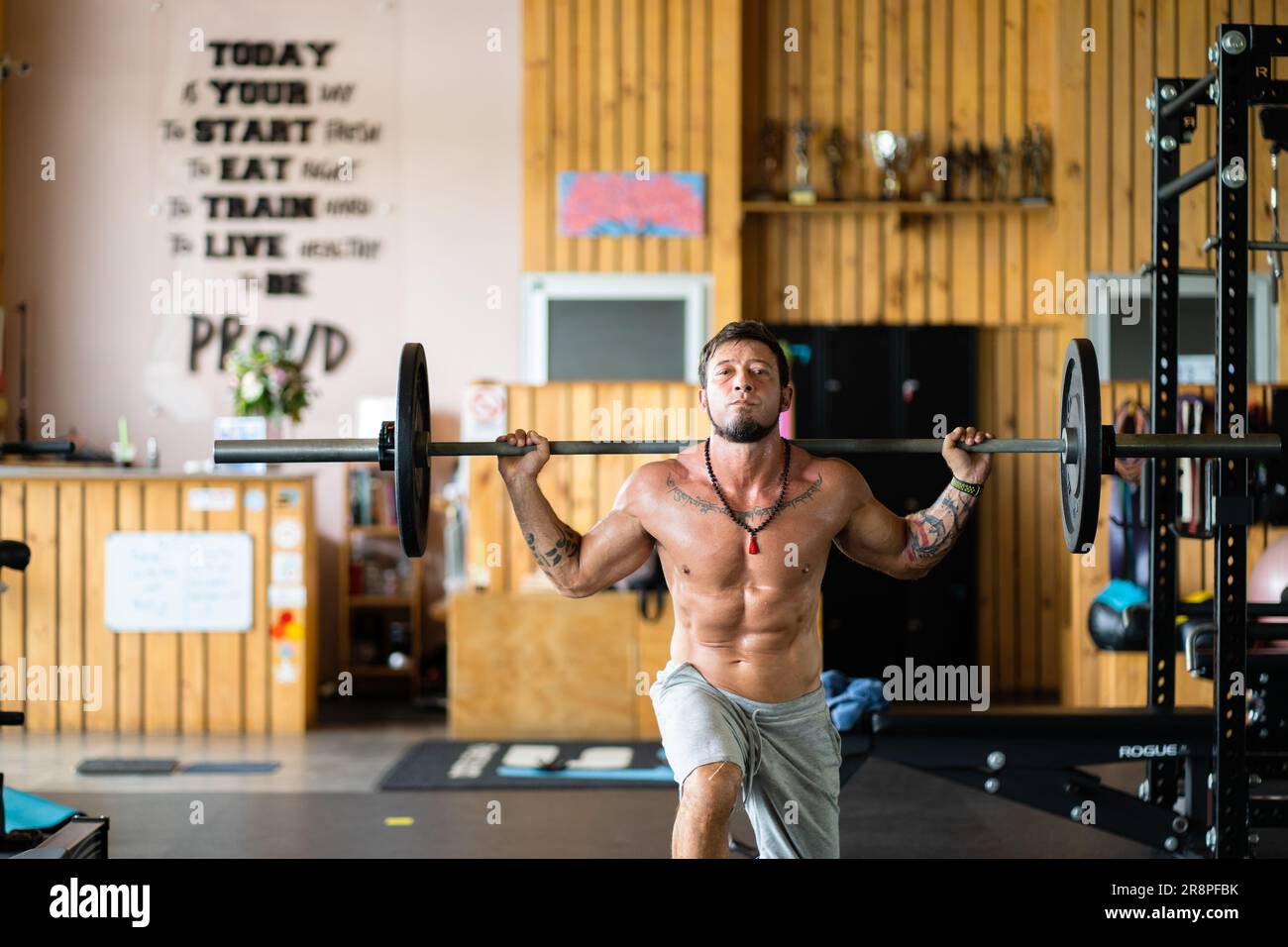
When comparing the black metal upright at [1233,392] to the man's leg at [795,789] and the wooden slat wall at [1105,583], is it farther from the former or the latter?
the wooden slat wall at [1105,583]

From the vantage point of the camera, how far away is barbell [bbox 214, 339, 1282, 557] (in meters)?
2.79

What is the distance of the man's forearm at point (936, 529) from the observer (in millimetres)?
3008

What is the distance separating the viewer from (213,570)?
21.2ft

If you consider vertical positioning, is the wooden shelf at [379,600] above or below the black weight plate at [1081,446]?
below

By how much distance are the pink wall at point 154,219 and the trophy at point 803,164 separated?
1.68 meters

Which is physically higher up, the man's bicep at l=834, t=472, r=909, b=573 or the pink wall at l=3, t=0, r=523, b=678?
the pink wall at l=3, t=0, r=523, b=678

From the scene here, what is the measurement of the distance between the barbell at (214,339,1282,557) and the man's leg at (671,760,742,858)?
0.73m

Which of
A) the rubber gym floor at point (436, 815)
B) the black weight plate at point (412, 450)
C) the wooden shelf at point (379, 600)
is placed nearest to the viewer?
the black weight plate at point (412, 450)

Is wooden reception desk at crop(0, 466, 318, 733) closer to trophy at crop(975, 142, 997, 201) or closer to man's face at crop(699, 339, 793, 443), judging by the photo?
man's face at crop(699, 339, 793, 443)

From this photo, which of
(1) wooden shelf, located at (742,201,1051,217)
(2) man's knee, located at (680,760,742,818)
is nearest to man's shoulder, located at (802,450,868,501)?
(2) man's knee, located at (680,760,742,818)

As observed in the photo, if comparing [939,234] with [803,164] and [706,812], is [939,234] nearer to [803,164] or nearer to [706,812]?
[803,164]

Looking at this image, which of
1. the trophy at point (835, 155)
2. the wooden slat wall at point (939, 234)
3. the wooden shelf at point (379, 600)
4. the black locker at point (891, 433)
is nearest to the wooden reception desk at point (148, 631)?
the wooden shelf at point (379, 600)

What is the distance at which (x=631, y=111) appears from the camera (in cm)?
743
